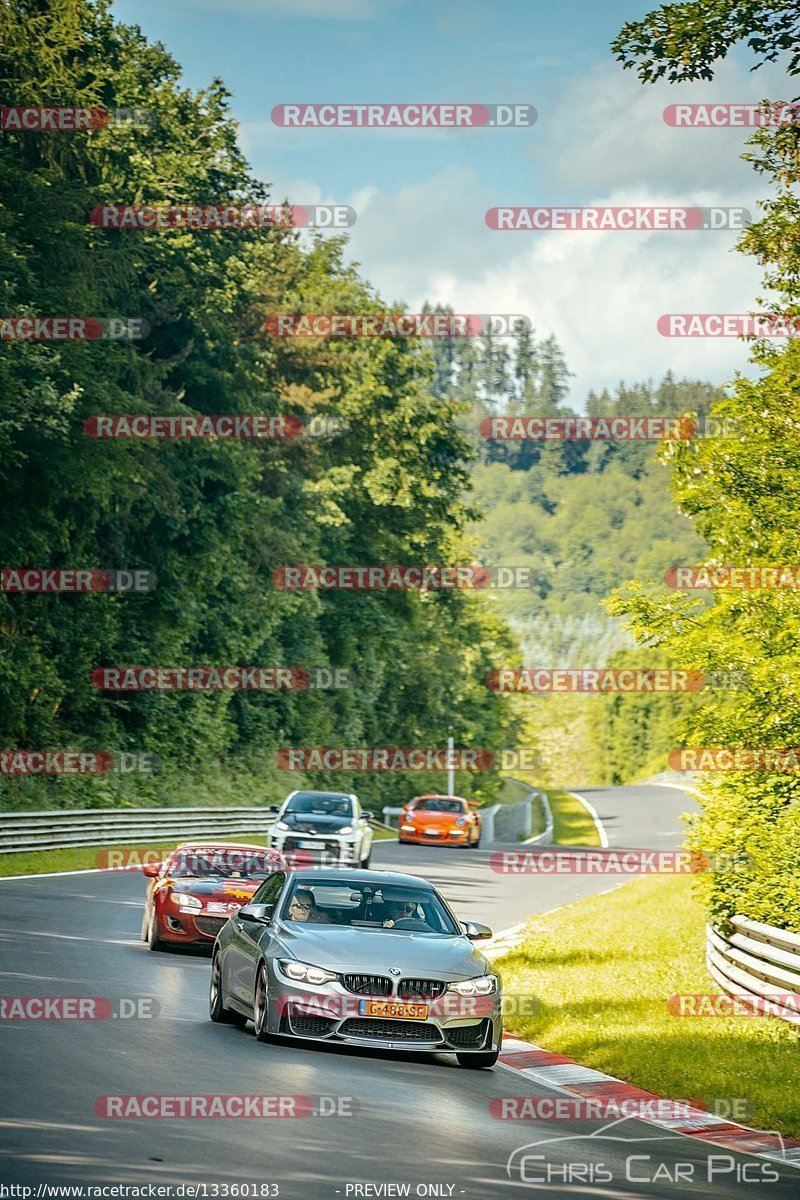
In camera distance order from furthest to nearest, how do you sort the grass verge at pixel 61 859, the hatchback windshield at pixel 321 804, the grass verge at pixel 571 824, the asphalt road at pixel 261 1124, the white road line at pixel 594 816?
1. the grass verge at pixel 571 824
2. the white road line at pixel 594 816
3. the hatchback windshield at pixel 321 804
4. the grass verge at pixel 61 859
5. the asphalt road at pixel 261 1124

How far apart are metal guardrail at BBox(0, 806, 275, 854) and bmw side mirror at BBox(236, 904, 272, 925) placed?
22.1 metres

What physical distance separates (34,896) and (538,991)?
10.9 meters

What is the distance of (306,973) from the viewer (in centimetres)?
1266

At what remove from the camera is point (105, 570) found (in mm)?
50250

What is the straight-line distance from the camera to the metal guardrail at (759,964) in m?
15.4

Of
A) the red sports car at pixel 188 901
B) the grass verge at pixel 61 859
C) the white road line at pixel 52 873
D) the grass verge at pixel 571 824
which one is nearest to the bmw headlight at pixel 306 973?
the red sports car at pixel 188 901

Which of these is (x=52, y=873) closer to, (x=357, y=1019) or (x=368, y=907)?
(x=368, y=907)

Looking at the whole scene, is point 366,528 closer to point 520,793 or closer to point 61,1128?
point 520,793

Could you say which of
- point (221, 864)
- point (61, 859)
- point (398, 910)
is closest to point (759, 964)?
point (398, 910)

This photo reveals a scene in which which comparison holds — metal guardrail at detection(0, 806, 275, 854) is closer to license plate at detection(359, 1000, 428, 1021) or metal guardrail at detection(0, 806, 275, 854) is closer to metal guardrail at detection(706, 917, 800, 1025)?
metal guardrail at detection(706, 917, 800, 1025)

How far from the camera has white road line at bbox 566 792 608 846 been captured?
251 feet

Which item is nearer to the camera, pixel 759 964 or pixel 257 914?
pixel 257 914

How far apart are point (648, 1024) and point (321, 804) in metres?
19.9

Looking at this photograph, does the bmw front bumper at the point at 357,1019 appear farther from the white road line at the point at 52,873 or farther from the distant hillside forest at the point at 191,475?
the distant hillside forest at the point at 191,475
